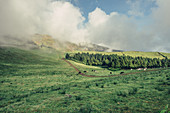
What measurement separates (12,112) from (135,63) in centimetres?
10812

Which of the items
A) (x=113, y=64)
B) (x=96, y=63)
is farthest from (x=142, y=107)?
(x=96, y=63)

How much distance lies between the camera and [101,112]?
7.05 m

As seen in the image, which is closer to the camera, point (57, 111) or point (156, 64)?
point (57, 111)

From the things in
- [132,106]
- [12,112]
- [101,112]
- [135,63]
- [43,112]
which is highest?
[135,63]

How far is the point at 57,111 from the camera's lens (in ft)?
25.8

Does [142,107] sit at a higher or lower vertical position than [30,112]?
higher

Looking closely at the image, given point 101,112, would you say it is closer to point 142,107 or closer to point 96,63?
point 142,107

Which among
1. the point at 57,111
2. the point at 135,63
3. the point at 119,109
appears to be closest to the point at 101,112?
the point at 119,109

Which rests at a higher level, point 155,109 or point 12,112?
point 155,109

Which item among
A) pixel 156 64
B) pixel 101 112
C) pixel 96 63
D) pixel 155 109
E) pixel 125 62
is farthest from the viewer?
pixel 96 63

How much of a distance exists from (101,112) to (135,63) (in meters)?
105

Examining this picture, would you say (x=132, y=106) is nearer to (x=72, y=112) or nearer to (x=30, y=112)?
(x=72, y=112)

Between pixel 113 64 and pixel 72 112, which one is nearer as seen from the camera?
pixel 72 112

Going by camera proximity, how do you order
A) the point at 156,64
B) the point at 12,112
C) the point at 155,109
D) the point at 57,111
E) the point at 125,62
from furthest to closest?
the point at 156,64 → the point at 125,62 → the point at 12,112 → the point at 57,111 → the point at 155,109
